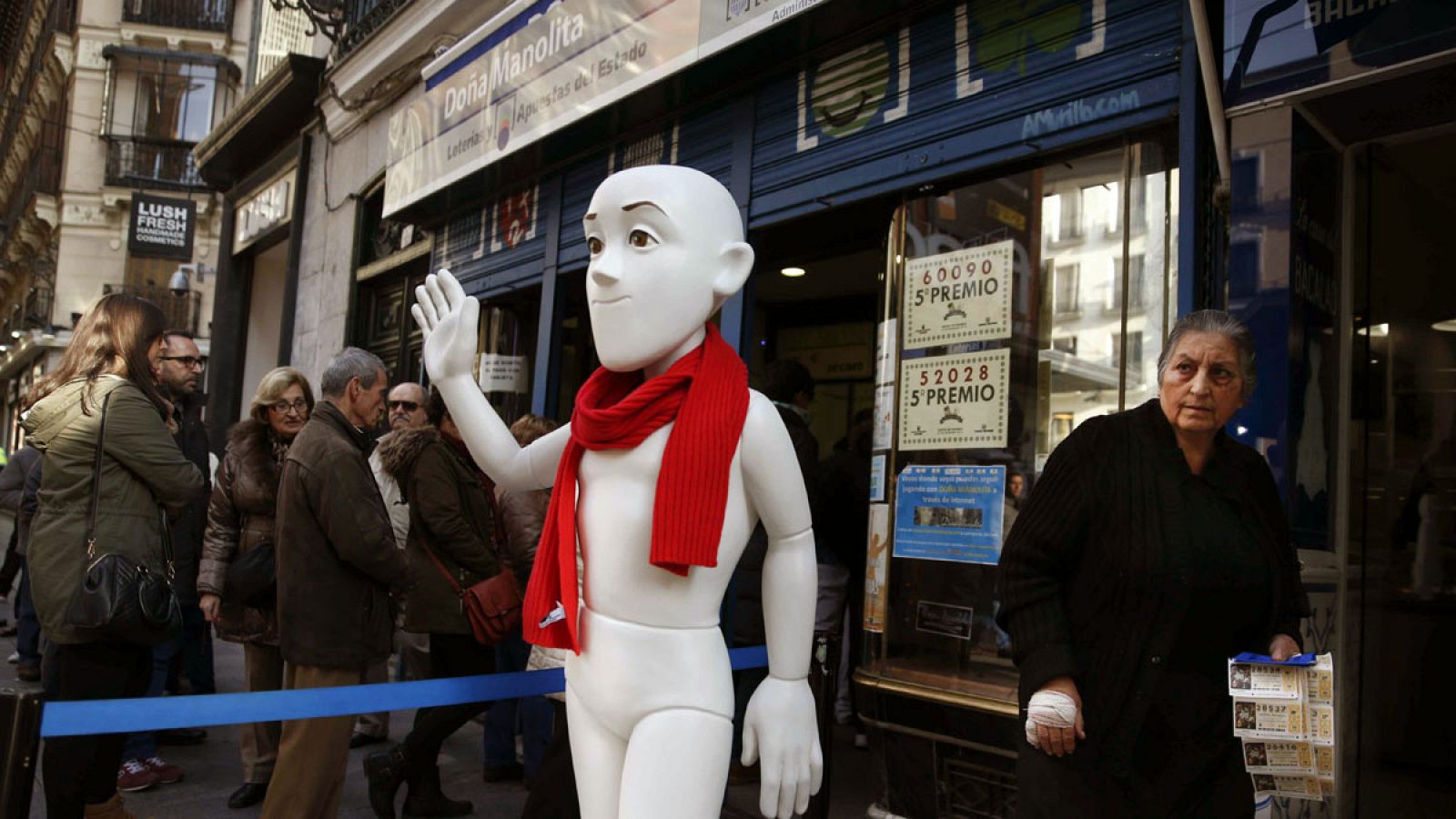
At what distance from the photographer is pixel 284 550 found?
3.58 meters

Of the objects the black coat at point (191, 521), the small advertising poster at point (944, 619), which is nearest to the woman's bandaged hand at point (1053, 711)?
the small advertising poster at point (944, 619)

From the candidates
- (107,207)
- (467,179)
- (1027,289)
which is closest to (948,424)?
(1027,289)

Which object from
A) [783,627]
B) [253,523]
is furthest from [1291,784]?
[253,523]

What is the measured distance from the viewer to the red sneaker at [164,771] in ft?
15.7

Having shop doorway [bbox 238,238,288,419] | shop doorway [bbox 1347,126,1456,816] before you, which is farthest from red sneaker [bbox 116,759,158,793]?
shop doorway [bbox 238,238,288,419]

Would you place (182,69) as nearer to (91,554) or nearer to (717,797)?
(91,554)

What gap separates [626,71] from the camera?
5914 millimetres

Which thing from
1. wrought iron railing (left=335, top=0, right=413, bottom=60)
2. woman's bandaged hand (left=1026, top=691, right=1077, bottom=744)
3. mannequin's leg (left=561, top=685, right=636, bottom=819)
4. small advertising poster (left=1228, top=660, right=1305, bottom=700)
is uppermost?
wrought iron railing (left=335, top=0, right=413, bottom=60)

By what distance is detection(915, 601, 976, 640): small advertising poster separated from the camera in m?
4.29

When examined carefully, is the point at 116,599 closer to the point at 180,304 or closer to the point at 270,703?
the point at 270,703

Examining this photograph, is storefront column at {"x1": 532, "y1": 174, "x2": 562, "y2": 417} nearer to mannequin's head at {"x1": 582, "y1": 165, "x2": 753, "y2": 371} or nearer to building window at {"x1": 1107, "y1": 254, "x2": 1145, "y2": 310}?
building window at {"x1": 1107, "y1": 254, "x2": 1145, "y2": 310}

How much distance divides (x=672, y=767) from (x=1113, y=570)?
1.02 meters

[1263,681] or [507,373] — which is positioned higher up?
[507,373]

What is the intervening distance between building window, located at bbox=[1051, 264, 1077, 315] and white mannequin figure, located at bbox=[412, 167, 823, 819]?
2.14 m
